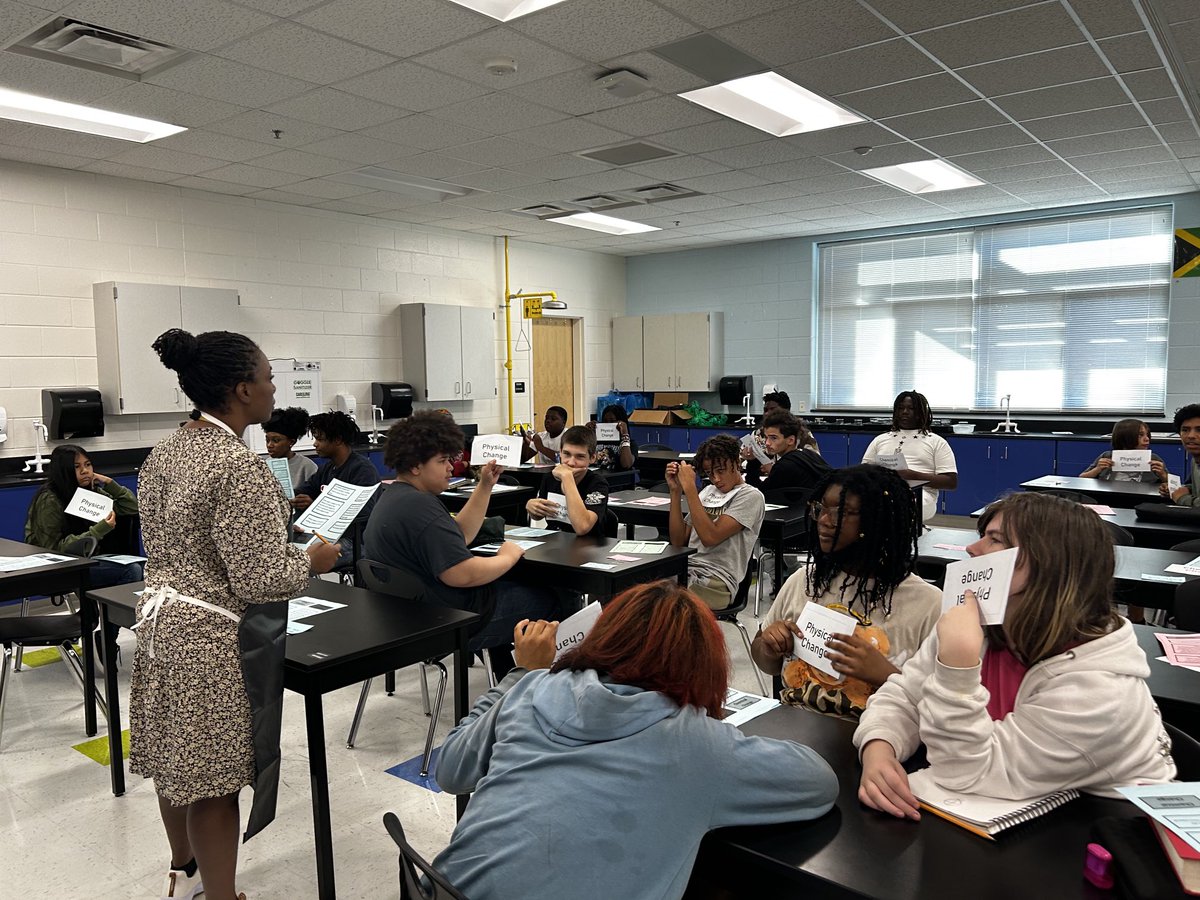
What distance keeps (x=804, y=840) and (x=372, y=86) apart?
4.21 m

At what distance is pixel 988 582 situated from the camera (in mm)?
1338

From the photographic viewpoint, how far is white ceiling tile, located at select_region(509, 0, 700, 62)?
3.50 metres

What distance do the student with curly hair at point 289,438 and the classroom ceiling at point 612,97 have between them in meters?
1.71

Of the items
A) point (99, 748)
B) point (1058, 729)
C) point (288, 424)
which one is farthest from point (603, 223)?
point (1058, 729)

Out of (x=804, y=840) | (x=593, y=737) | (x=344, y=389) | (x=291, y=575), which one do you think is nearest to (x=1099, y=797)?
(x=804, y=840)

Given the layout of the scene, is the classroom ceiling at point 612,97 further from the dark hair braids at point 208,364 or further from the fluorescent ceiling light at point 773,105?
the dark hair braids at point 208,364

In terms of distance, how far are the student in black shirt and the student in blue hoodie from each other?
96.3 inches

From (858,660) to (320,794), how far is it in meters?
1.40

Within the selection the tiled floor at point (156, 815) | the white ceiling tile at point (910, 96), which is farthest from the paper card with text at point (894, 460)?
the tiled floor at point (156, 815)

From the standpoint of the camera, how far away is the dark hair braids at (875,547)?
2066 millimetres

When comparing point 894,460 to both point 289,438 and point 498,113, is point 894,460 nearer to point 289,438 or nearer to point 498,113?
point 498,113

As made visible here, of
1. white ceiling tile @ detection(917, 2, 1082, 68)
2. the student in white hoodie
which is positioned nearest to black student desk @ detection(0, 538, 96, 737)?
the student in white hoodie

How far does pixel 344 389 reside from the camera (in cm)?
774

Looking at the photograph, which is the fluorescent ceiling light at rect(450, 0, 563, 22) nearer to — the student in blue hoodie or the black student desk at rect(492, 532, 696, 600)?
the black student desk at rect(492, 532, 696, 600)
